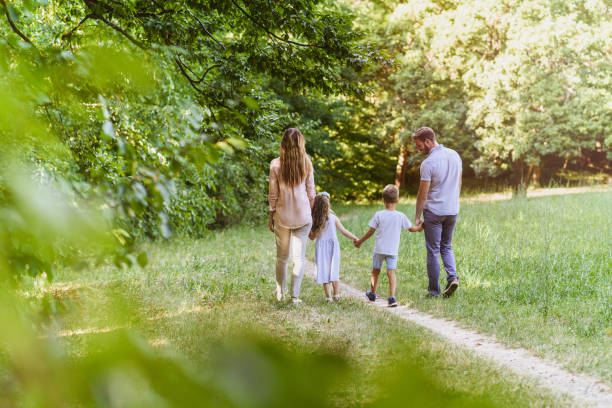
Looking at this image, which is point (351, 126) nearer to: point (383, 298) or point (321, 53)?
point (383, 298)

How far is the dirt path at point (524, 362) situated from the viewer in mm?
3867

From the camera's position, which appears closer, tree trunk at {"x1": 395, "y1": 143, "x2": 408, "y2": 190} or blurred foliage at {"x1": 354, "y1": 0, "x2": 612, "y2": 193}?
blurred foliage at {"x1": 354, "y1": 0, "x2": 612, "y2": 193}

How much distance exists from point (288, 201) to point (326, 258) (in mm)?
1071

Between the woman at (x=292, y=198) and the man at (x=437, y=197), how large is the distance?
159 cm

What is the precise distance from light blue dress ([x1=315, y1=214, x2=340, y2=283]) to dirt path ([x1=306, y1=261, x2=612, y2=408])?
95cm

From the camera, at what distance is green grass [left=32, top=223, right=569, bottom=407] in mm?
472

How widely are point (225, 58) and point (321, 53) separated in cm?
93

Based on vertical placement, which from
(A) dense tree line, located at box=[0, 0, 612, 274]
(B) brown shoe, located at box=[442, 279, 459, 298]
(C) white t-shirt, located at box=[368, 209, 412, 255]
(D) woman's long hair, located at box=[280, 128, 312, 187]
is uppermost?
(A) dense tree line, located at box=[0, 0, 612, 274]

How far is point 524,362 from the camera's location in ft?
14.9

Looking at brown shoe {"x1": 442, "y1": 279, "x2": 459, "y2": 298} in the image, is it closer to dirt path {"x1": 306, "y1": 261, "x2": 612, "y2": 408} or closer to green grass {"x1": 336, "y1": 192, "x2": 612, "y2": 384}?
green grass {"x1": 336, "y1": 192, "x2": 612, "y2": 384}

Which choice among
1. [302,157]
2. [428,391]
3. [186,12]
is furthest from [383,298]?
[428,391]

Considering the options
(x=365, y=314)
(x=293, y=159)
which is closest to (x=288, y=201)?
(x=293, y=159)

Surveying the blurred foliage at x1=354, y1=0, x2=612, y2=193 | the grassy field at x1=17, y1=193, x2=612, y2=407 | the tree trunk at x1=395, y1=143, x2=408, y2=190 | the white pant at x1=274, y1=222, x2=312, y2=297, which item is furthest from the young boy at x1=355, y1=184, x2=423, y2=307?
the tree trunk at x1=395, y1=143, x2=408, y2=190

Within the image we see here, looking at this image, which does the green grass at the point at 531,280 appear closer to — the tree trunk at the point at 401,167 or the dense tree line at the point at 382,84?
the dense tree line at the point at 382,84
